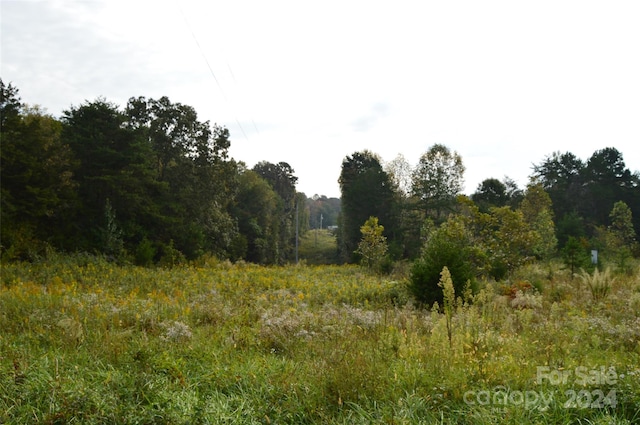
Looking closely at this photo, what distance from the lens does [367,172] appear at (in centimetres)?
3844

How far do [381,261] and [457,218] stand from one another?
4.24 metres

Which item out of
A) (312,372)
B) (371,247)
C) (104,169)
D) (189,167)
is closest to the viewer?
(312,372)

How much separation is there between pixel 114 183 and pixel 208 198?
815 centimetres

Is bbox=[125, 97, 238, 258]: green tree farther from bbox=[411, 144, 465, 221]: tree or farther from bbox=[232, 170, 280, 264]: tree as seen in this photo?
bbox=[411, 144, 465, 221]: tree

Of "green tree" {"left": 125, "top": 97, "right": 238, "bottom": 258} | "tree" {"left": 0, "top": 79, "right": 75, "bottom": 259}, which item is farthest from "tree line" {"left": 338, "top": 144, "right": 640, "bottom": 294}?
"tree" {"left": 0, "top": 79, "right": 75, "bottom": 259}

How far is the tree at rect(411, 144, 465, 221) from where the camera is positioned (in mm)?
33469

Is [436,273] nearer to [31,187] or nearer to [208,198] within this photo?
[31,187]

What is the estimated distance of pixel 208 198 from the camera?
26.6 metres

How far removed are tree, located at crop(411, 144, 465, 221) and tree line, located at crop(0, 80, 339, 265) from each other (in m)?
16.0

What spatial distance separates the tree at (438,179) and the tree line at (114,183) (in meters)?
16.0

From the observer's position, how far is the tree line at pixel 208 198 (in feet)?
51.9

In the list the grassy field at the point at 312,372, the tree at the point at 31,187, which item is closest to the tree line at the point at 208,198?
the tree at the point at 31,187

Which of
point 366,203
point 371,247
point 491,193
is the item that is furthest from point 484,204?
point 371,247

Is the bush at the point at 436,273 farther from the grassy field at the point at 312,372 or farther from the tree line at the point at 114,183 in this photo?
Result: the tree line at the point at 114,183
